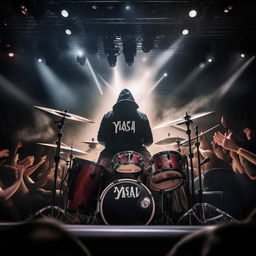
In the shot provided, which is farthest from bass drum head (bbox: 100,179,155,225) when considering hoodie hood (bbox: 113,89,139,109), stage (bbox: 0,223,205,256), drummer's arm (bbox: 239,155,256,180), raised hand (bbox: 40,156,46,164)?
drummer's arm (bbox: 239,155,256,180)

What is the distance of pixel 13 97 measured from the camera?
264 inches

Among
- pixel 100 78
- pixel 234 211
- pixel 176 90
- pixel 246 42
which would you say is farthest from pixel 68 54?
pixel 234 211

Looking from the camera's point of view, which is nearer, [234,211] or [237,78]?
[234,211]

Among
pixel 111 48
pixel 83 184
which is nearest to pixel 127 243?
pixel 83 184

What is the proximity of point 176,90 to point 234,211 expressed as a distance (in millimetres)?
3437

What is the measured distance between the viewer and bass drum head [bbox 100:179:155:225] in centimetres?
362

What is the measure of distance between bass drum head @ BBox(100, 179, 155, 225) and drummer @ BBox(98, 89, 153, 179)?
2.87 feet

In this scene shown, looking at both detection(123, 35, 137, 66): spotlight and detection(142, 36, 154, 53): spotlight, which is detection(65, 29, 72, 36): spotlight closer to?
detection(123, 35, 137, 66): spotlight

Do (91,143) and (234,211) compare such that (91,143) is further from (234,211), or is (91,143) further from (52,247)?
(52,247)

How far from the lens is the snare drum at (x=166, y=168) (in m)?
3.89

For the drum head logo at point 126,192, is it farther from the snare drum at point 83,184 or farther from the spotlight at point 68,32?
the spotlight at point 68,32

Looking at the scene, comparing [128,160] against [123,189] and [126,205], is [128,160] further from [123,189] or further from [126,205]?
[126,205]

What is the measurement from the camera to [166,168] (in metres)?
3.85

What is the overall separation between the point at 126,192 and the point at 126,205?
19cm
